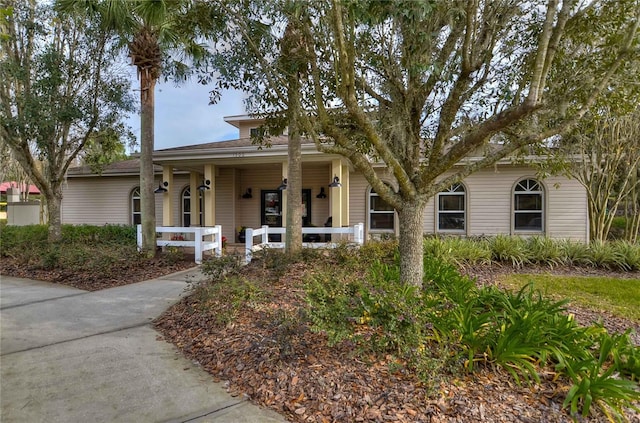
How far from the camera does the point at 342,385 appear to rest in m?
2.94

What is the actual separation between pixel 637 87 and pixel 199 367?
658 cm

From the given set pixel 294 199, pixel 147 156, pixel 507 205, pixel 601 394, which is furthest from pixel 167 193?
pixel 601 394

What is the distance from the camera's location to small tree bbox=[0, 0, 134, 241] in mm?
9367

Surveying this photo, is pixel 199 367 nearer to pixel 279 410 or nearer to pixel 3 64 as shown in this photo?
pixel 279 410

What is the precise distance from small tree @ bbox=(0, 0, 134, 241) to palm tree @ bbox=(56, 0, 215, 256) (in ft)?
3.94

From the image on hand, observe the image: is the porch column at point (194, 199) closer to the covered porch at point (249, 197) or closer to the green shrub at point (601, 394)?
the covered porch at point (249, 197)

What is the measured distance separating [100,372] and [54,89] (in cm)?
914

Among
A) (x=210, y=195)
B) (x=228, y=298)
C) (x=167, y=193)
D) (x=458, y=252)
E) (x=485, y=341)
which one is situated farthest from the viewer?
(x=167, y=193)

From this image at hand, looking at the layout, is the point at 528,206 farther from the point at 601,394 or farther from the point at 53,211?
the point at 53,211

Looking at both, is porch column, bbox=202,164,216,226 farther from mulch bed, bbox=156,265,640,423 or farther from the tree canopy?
mulch bed, bbox=156,265,640,423

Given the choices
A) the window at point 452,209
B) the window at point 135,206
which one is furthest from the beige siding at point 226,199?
the window at point 452,209

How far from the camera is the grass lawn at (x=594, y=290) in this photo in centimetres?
569

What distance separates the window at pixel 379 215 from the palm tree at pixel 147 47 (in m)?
7.57

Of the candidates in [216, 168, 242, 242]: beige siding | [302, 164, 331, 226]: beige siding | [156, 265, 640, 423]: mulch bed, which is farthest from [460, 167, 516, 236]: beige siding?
[156, 265, 640, 423]: mulch bed
